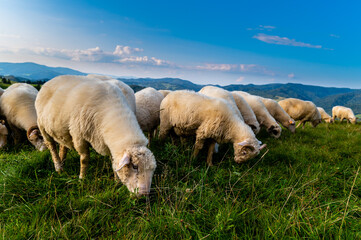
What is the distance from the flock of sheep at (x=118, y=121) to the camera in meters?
3.30

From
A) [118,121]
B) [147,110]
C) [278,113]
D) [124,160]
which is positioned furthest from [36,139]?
[278,113]

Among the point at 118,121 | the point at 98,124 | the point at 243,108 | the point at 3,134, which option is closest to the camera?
the point at 118,121

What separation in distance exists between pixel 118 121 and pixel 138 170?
101cm

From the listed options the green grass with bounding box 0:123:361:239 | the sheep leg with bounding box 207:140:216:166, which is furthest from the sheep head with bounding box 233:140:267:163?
the green grass with bounding box 0:123:361:239

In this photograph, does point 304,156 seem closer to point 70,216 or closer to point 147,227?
point 147,227

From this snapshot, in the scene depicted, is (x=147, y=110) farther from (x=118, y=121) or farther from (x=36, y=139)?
(x=118, y=121)

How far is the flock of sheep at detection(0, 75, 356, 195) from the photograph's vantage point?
3.30 metres

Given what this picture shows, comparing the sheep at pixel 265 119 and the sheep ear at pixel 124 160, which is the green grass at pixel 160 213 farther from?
the sheep at pixel 265 119

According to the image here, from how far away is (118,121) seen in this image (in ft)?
11.6

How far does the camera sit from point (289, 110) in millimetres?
15648

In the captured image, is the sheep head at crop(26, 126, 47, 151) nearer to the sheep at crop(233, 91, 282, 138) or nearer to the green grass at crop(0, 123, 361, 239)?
the green grass at crop(0, 123, 361, 239)

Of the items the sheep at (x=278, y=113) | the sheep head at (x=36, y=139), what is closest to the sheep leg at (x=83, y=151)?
the sheep head at (x=36, y=139)

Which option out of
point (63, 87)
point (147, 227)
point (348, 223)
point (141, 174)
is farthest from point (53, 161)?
point (348, 223)

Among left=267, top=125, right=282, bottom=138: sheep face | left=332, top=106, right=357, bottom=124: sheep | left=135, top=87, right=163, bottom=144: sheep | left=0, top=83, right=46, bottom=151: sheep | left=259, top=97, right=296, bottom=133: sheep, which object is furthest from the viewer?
left=332, top=106, right=357, bottom=124: sheep
